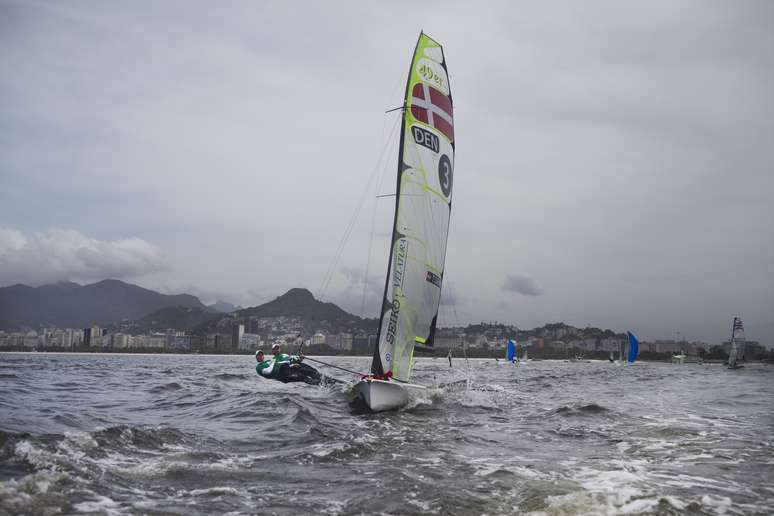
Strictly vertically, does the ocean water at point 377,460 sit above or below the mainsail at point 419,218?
below

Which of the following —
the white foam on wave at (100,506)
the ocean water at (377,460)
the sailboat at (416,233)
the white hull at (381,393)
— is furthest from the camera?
the sailboat at (416,233)

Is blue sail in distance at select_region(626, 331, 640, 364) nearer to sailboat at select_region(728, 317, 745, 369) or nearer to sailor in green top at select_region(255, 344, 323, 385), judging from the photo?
sailboat at select_region(728, 317, 745, 369)

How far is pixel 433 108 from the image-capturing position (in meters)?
18.2

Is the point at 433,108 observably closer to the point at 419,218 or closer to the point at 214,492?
the point at 419,218

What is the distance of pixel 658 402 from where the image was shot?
68.5 feet

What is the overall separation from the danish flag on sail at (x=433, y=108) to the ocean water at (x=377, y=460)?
9523mm

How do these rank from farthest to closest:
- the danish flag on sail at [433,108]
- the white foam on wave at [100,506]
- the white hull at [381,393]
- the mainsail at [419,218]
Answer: the danish flag on sail at [433,108] → the mainsail at [419,218] → the white hull at [381,393] → the white foam on wave at [100,506]

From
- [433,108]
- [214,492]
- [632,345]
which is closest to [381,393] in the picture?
[214,492]

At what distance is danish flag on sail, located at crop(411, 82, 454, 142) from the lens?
17.6 metres

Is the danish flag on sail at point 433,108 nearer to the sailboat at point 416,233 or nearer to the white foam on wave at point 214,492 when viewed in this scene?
the sailboat at point 416,233

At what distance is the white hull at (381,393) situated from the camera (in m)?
15.4

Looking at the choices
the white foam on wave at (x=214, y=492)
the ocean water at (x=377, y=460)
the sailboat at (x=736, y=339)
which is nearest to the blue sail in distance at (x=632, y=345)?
the sailboat at (x=736, y=339)

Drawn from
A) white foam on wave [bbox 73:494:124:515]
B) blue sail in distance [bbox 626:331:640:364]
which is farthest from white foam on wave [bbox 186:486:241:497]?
blue sail in distance [bbox 626:331:640:364]

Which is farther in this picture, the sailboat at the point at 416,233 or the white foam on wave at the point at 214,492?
the sailboat at the point at 416,233
